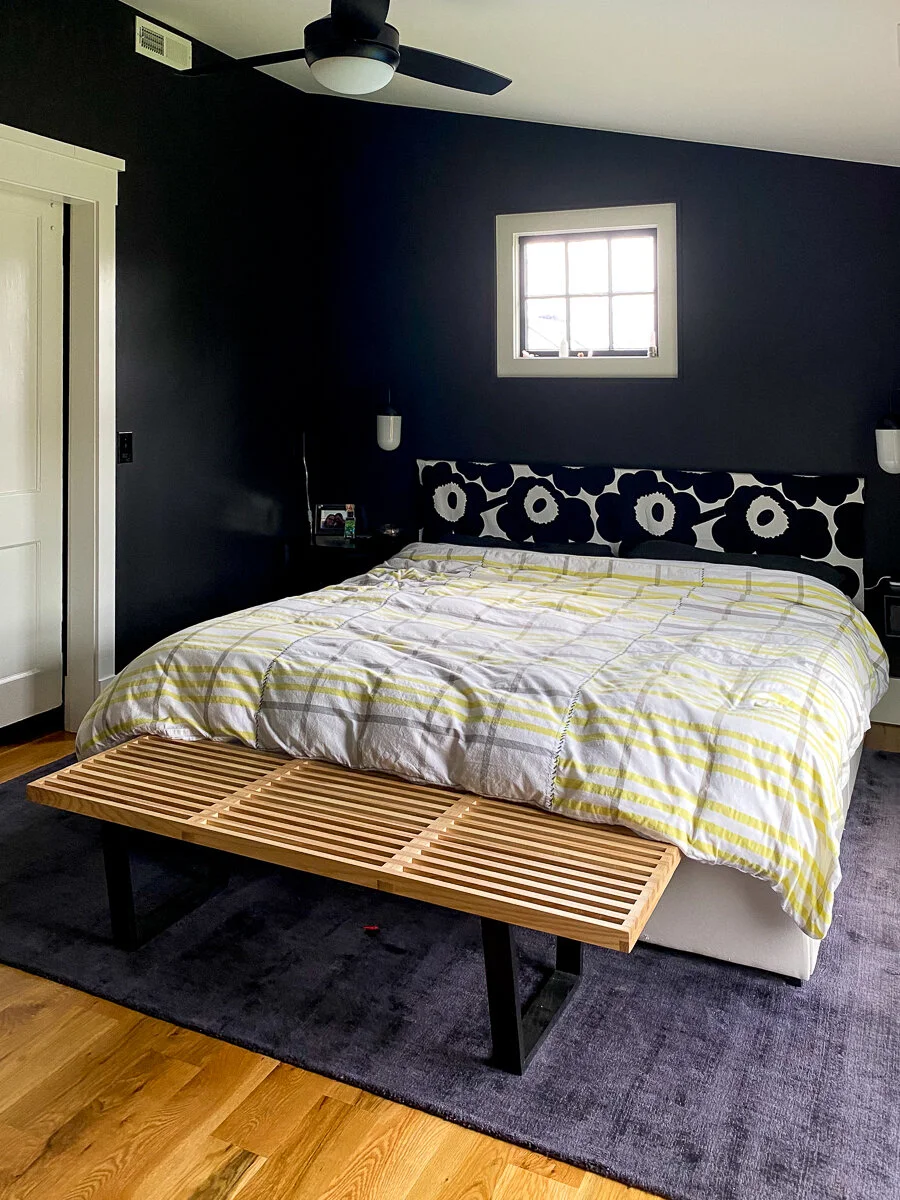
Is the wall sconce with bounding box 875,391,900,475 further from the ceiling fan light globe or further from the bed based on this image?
the ceiling fan light globe

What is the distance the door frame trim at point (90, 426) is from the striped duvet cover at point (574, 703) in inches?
39.2

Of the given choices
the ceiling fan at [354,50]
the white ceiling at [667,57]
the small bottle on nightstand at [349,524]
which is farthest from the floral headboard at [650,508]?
the ceiling fan at [354,50]

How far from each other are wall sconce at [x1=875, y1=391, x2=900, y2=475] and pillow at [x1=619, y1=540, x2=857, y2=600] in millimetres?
455

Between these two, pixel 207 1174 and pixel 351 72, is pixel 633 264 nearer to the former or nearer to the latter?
pixel 351 72

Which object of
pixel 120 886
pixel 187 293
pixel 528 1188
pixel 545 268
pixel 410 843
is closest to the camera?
pixel 528 1188

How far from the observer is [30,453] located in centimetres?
388

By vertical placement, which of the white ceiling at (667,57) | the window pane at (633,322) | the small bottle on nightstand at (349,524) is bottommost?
the small bottle on nightstand at (349,524)

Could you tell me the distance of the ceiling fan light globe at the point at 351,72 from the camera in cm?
258

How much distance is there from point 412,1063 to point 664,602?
2100mm

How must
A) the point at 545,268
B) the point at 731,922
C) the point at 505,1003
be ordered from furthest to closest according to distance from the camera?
the point at 545,268
the point at 731,922
the point at 505,1003

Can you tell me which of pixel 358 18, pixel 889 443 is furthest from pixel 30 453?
pixel 889 443

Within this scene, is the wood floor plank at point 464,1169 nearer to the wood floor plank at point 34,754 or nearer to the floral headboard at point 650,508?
the wood floor plank at point 34,754

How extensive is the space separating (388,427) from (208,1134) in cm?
356

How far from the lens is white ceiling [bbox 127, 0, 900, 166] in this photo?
2.79 metres
